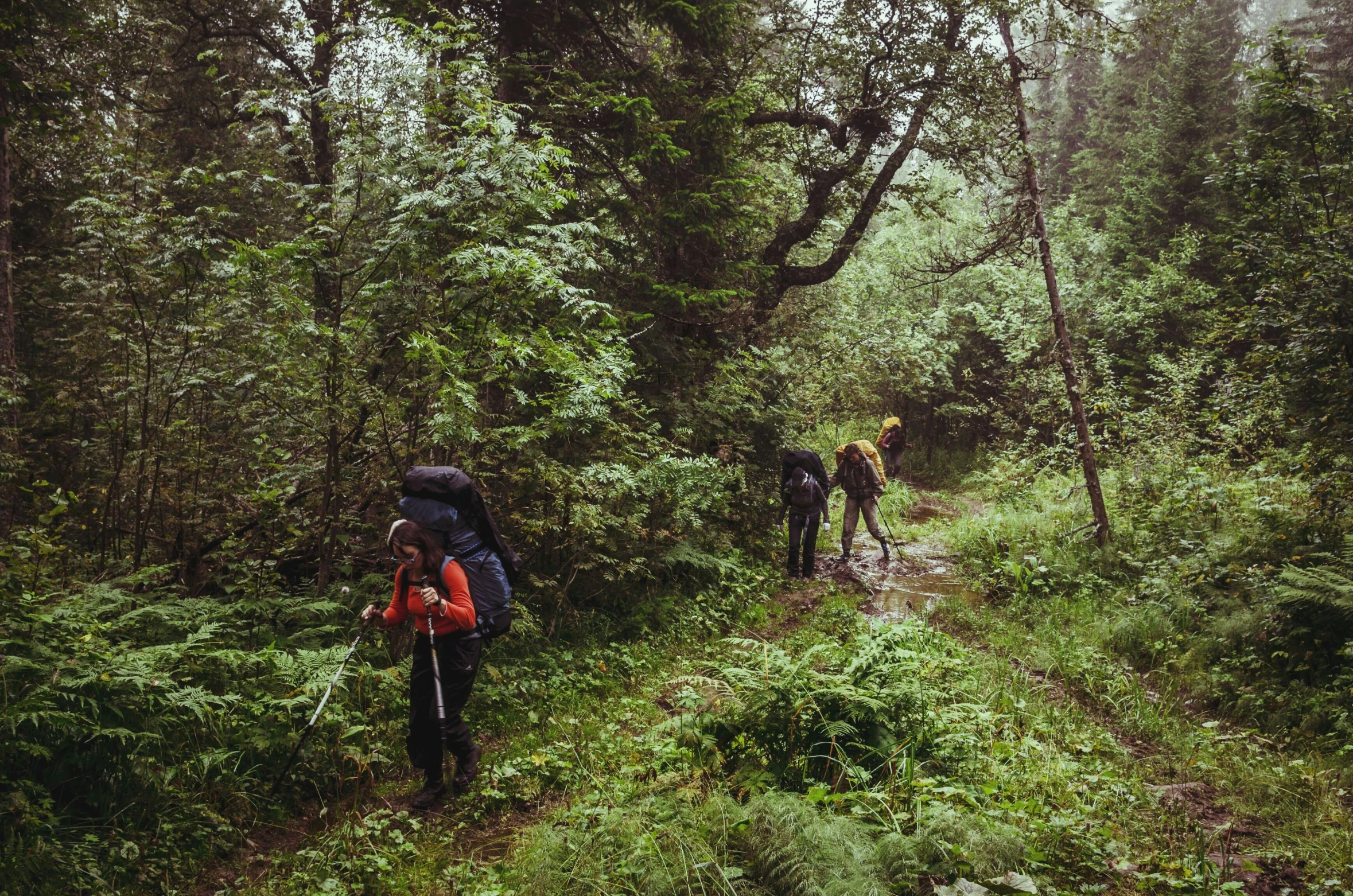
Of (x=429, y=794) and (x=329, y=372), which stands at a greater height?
(x=329, y=372)

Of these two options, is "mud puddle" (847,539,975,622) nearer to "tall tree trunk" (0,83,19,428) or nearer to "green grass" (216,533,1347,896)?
"green grass" (216,533,1347,896)

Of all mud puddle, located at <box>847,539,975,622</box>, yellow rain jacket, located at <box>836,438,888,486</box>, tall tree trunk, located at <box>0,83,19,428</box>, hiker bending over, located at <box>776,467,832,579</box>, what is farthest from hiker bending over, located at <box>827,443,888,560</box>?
tall tree trunk, located at <box>0,83,19,428</box>

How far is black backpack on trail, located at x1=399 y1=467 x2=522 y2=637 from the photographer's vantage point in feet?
16.2

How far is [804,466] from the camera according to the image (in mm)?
10867

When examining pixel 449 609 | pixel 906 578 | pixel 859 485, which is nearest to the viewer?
pixel 449 609

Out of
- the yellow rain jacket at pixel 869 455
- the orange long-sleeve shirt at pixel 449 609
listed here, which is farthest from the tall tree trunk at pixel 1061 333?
the orange long-sleeve shirt at pixel 449 609

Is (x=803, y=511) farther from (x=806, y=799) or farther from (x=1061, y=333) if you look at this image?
(x=806, y=799)

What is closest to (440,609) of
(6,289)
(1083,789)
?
(1083,789)

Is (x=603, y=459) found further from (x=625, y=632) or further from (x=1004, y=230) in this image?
(x=1004, y=230)

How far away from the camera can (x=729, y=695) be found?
5.00 metres

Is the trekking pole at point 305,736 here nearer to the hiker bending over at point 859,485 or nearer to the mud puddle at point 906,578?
the mud puddle at point 906,578

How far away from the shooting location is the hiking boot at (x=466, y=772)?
4992 millimetres

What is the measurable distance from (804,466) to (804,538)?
1.22 meters

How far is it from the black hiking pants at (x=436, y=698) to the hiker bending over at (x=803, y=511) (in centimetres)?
670
